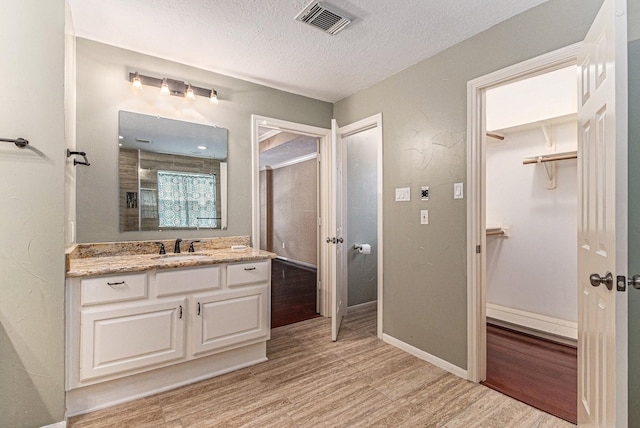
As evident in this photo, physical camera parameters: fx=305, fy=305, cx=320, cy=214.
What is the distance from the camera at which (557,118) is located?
259 centimetres

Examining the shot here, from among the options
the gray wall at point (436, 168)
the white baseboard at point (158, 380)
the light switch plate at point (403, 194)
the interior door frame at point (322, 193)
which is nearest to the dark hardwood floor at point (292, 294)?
the interior door frame at point (322, 193)

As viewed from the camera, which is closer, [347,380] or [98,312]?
[98,312]

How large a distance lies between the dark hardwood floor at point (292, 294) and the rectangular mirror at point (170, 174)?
142 centimetres

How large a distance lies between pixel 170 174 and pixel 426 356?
2.64 m

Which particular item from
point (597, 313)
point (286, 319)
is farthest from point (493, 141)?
point (286, 319)

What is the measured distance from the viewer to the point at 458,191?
7.49ft

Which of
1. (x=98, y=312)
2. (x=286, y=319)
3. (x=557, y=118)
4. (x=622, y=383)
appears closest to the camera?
(x=622, y=383)

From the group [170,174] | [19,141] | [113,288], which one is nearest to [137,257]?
[113,288]

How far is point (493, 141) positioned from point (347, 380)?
2.75m

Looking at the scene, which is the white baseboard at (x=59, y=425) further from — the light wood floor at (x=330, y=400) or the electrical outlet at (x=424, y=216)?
the electrical outlet at (x=424, y=216)

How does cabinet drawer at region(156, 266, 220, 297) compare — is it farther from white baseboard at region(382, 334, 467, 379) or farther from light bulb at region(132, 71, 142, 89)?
white baseboard at region(382, 334, 467, 379)

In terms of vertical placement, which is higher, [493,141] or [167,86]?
[167,86]

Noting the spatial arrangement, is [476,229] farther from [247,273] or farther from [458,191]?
[247,273]

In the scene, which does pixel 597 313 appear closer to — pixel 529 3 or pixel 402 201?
pixel 402 201
